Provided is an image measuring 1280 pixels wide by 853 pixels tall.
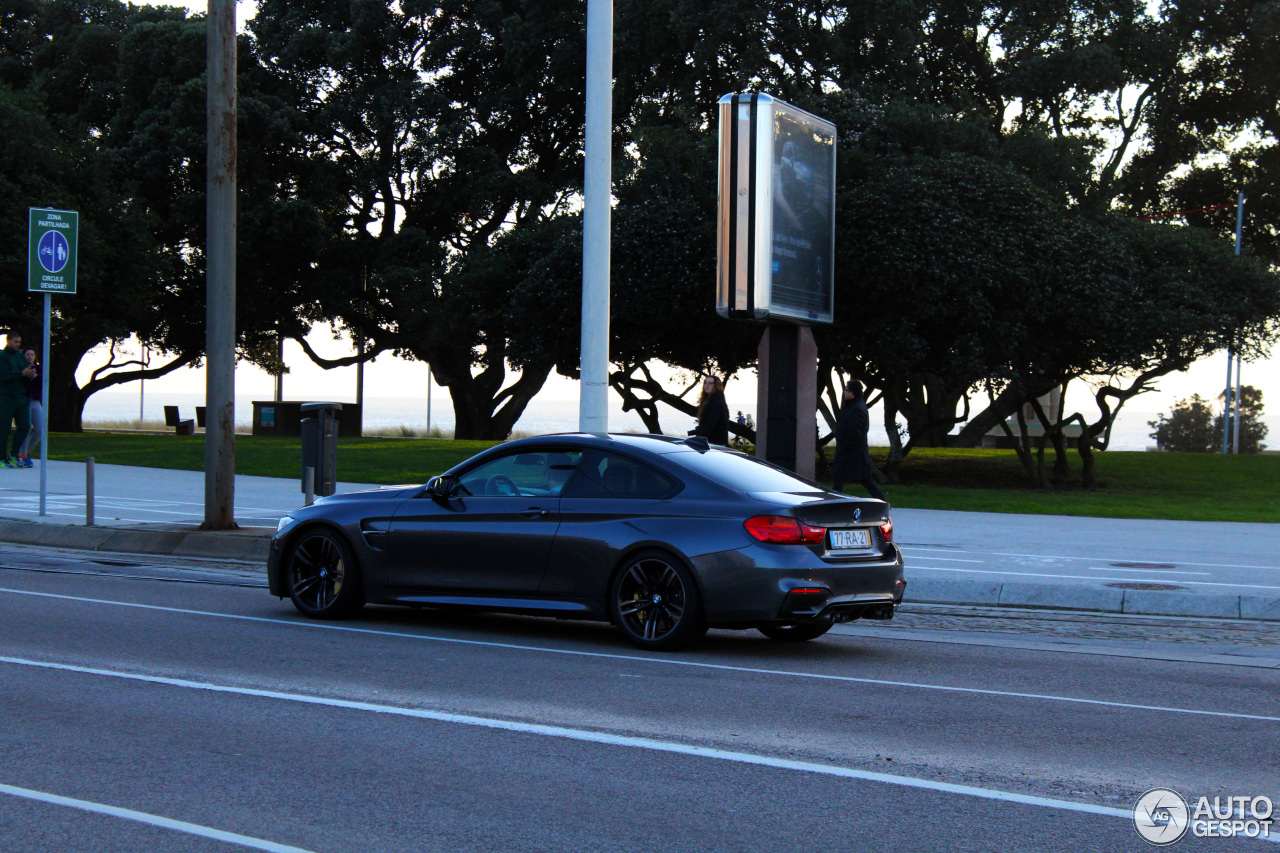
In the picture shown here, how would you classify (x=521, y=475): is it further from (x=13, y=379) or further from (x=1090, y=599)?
(x=13, y=379)

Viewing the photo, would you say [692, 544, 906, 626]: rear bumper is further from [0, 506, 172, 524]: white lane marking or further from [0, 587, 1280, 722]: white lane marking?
[0, 506, 172, 524]: white lane marking

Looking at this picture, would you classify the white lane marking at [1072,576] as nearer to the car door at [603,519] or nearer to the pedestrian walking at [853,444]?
the car door at [603,519]

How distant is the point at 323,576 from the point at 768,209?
27.2 feet

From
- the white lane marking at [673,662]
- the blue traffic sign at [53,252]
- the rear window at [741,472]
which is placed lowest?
the white lane marking at [673,662]

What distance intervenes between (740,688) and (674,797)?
2.40 meters

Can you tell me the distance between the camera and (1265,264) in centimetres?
3023

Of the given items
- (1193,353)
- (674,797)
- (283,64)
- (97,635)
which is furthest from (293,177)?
(674,797)

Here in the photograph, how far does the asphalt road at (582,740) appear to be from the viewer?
483cm

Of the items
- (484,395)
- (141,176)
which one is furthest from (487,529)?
(484,395)

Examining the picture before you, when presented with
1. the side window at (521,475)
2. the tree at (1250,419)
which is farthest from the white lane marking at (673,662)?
the tree at (1250,419)

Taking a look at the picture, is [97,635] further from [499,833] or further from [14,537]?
[14,537]

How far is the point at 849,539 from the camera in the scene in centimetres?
888

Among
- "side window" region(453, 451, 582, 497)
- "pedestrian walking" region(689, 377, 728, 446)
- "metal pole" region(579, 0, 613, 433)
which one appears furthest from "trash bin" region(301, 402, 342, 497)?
"pedestrian walking" region(689, 377, 728, 446)

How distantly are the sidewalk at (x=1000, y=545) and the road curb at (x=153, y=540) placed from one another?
0.02 metres
